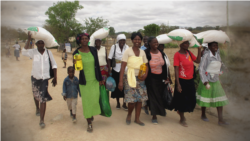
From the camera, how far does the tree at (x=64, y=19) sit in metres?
26.5

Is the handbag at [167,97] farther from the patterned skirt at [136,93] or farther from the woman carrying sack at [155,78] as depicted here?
the patterned skirt at [136,93]

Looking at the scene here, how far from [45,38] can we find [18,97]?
3.16m

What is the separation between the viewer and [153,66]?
388cm

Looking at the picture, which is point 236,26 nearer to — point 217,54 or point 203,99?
point 217,54

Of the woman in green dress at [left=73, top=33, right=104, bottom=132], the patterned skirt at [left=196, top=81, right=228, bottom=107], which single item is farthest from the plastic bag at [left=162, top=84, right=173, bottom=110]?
the woman in green dress at [left=73, top=33, right=104, bottom=132]

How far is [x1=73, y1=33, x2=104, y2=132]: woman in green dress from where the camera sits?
3.63 metres

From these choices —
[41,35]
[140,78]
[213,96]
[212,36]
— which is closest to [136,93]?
[140,78]

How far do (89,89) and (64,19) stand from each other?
87.0ft

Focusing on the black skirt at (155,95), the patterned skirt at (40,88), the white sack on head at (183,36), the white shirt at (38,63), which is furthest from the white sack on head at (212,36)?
the patterned skirt at (40,88)

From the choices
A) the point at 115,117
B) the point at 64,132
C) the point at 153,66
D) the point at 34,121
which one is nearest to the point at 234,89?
the point at 153,66

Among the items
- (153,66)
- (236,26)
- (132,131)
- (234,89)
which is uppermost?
(236,26)

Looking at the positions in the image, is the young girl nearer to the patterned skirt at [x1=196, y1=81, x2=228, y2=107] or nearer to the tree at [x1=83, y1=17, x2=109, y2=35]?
the patterned skirt at [x1=196, y1=81, x2=228, y2=107]

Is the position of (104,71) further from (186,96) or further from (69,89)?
(186,96)

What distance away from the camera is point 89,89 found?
12.2ft
